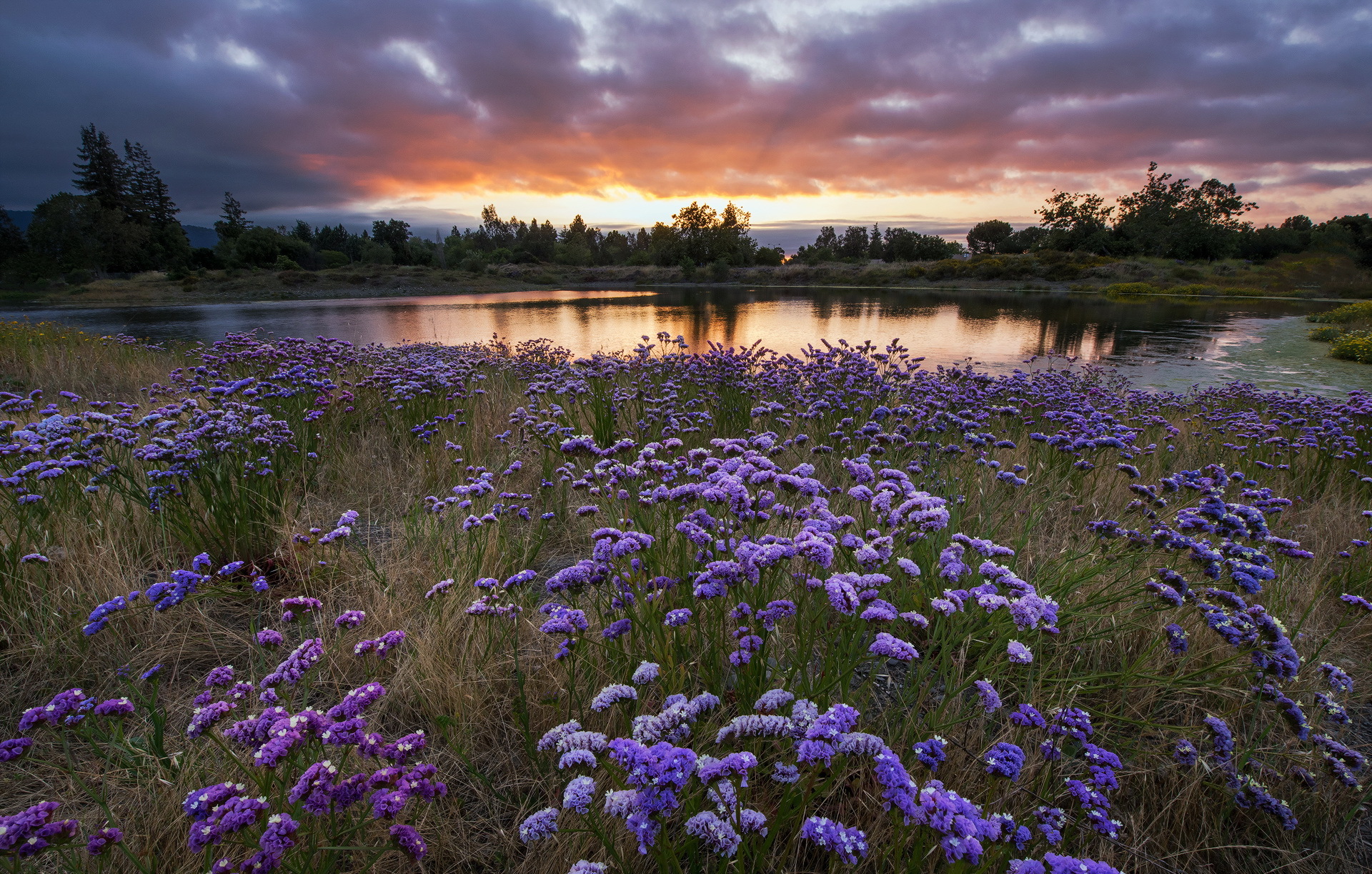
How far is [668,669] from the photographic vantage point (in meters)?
2.53

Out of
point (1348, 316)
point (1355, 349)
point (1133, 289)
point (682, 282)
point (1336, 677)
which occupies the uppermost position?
point (682, 282)

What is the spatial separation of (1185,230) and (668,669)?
9665 cm

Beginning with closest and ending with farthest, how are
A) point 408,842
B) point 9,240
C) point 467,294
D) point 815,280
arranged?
1. point 408,842
2. point 467,294
3. point 9,240
4. point 815,280

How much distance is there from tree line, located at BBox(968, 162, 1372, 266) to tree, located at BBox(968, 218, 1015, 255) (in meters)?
13.7

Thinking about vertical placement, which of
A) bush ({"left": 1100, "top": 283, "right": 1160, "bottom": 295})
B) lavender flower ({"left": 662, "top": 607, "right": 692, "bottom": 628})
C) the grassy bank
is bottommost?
lavender flower ({"left": 662, "top": 607, "right": 692, "bottom": 628})

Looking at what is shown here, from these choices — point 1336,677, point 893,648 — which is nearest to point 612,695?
point 893,648

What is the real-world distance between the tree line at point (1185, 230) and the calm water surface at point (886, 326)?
3379 centimetres

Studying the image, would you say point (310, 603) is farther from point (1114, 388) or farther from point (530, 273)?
point (530, 273)

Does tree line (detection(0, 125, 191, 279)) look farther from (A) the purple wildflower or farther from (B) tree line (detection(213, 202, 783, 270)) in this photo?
(A) the purple wildflower

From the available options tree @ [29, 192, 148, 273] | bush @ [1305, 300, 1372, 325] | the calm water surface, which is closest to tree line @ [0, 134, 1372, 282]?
tree @ [29, 192, 148, 273]

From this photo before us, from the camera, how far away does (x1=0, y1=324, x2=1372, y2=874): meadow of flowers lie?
168cm

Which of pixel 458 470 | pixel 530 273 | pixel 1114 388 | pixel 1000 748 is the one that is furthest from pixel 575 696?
pixel 530 273

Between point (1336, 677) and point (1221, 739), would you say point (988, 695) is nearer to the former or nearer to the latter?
point (1221, 739)

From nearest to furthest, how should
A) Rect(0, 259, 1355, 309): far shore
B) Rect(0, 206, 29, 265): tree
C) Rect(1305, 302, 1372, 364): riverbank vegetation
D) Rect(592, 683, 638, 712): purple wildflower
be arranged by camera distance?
1. Rect(592, 683, 638, 712): purple wildflower
2. Rect(1305, 302, 1372, 364): riverbank vegetation
3. Rect(0, 259, 1355, 309): far shore
4. Rect(0, 206, 29, 265): tree
